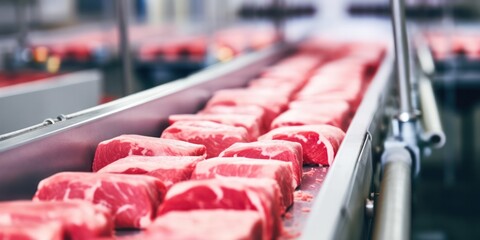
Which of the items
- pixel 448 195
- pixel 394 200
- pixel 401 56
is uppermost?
pixel 401 56

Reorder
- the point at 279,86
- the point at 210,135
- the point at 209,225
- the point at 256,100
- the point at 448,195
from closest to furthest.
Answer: the point at 209,225
the point at 210,135
the point at 256,100
the point at 279,86
the point at 448,195

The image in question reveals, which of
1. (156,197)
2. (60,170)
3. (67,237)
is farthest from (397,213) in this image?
(60,170)

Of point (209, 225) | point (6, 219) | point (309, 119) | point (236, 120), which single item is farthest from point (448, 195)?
point (6, 219)

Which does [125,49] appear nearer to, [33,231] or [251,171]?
[251,171]

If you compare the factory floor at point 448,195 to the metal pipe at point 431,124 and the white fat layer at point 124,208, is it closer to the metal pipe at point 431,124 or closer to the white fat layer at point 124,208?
the metal pipe at point 431,124

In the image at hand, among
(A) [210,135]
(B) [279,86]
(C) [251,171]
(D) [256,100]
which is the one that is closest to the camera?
(C) [251,171]

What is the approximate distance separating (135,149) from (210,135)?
12.7 inches

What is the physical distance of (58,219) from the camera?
4.63ft

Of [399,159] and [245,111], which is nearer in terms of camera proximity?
[399,159]

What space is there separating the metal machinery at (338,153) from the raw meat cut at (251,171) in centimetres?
7

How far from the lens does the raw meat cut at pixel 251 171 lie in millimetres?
1683

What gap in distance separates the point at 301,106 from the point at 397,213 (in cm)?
127

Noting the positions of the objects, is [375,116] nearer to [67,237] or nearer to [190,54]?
[67,237]

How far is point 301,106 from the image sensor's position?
284 cm
